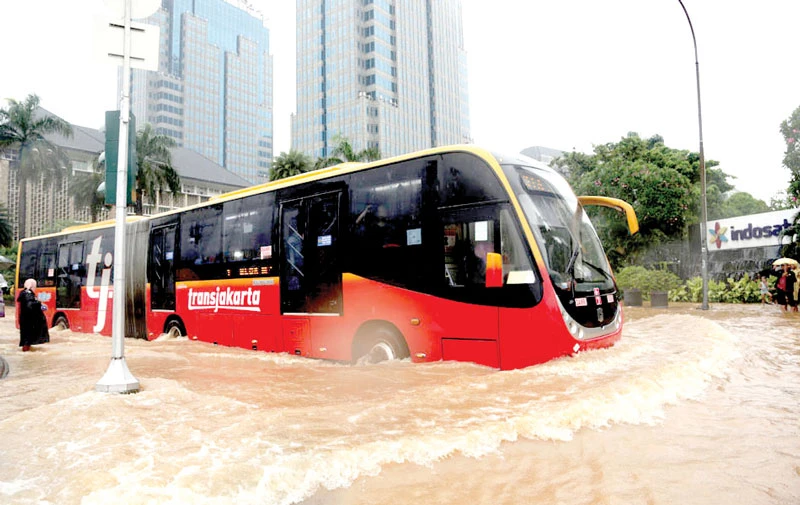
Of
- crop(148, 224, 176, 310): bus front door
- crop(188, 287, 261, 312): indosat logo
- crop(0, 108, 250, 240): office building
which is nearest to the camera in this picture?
crop(188, 287, 261, 312): indosat logo

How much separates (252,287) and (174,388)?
334 cm

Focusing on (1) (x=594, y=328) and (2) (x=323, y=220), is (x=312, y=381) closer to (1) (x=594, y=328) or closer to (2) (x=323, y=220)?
(2) (x=323, y=220)

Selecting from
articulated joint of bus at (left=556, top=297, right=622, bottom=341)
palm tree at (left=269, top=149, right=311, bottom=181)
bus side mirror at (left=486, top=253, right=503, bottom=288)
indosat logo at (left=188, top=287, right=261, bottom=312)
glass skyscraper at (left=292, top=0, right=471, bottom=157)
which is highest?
glass skyscraper at (left=292, top=0, right=471, bottom=157)

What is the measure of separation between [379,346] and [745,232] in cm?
2140

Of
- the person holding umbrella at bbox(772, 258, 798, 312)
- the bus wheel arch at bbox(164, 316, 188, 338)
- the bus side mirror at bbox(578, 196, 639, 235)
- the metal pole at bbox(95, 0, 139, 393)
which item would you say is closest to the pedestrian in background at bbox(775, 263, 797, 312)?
the person holding umbrella at bbox(772, 258, 798, 312)

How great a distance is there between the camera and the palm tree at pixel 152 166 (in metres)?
37.0

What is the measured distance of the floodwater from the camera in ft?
10.8

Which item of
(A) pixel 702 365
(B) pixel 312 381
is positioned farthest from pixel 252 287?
(A) pixel 702 365

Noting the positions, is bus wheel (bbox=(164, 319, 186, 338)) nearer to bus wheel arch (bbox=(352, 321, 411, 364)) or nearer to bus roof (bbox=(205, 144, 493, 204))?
bus roof (bbox=(205, 144, 493, 204))

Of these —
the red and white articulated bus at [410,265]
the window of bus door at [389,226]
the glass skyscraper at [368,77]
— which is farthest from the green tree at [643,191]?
the glass skyscraper at [368,77]

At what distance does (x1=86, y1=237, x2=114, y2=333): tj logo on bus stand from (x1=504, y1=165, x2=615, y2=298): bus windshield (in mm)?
11432

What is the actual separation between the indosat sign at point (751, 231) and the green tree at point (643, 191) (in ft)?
6.87

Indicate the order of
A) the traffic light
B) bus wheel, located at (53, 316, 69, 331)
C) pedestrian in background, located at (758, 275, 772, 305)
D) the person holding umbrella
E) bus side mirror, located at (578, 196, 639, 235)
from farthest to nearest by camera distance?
pedestrian in background, located at (758, 275, 772, 305) < the person holding umbrella < bus wheel, located at (53, 316, 69, 331) < bus side mirror, located at (578, 196, 639, 235) < the traffic light

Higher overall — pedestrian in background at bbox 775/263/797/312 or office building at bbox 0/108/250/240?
office building at bbox 0/108/250/240
